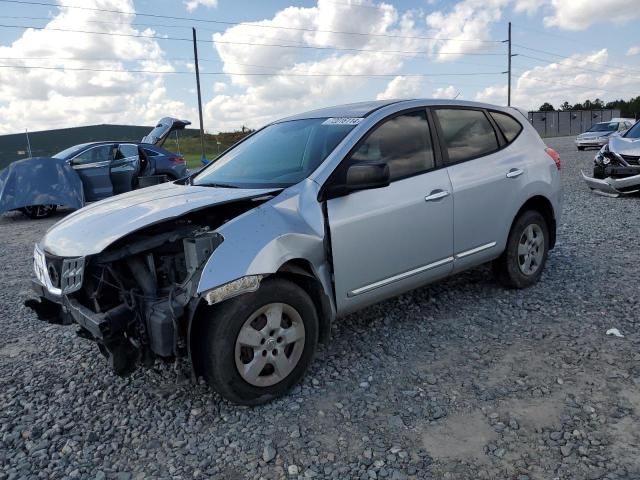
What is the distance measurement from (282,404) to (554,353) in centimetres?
191

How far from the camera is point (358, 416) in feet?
9.77

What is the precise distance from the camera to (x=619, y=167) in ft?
32.5

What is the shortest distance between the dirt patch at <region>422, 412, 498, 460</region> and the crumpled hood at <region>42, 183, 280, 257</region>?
5.54 feet

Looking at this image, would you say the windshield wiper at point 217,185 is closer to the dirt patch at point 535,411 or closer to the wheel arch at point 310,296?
the wheel arch at point 310,296

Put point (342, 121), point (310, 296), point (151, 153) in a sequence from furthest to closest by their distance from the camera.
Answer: point (151, 153) < point (342, 121) < point (310, 296)

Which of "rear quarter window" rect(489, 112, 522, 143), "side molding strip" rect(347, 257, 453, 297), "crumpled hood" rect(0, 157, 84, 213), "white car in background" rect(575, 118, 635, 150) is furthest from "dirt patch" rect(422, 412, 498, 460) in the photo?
"white car in background" rect(575, 118, 635, 150)

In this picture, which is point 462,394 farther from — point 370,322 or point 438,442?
point 370,322

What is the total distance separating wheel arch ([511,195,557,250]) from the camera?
15.7ft

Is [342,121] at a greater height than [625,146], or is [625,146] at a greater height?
[342,121]

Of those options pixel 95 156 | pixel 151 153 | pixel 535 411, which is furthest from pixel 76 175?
pixel 535 411

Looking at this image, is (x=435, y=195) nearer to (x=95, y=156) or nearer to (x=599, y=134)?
(x=95, y=156)

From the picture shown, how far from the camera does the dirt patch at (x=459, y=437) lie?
8.56 ft

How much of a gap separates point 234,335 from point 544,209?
3.43 m

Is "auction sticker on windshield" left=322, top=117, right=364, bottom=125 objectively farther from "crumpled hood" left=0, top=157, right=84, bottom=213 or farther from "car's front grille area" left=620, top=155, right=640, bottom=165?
"crumpled hood" left=0, top=157, right=84, bottom=213
